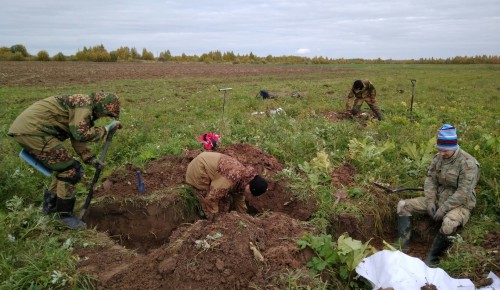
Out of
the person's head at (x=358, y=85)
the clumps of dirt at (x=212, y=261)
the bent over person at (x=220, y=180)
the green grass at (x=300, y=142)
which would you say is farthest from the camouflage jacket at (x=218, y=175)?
the person's head at (x=358, y=85)

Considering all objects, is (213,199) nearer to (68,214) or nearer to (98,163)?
(98,163)

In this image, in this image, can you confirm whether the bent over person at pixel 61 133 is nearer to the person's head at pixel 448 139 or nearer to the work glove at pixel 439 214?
the person's head at pixel 448 139

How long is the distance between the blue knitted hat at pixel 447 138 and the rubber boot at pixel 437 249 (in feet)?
3.30

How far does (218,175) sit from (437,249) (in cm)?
268

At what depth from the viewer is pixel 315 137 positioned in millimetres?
6977

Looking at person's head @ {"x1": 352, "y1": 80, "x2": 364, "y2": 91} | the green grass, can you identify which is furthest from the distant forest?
person's head @ {"x1": 352, "y1": 80, "x2": 364, "y2": 91}

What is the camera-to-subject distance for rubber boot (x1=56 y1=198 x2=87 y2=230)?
4.39 metres

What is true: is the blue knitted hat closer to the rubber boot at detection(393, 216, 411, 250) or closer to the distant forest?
the rubber boot at detection(393, 216, 411, 250)

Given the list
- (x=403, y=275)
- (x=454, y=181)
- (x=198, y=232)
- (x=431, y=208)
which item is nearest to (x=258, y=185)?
(x=198, y=232)

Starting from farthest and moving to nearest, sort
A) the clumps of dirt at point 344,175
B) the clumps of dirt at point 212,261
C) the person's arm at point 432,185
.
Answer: the clumps of dirt at point 344,175
the person's arm at point 432,185
the clumps of dirt at point 212,261

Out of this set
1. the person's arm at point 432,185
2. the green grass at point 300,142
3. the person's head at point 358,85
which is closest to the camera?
the person's arm at point 432,185

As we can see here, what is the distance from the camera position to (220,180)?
174 inches

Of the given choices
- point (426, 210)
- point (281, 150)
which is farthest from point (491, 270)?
point (281, 150)

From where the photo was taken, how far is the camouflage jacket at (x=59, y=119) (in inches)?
165
